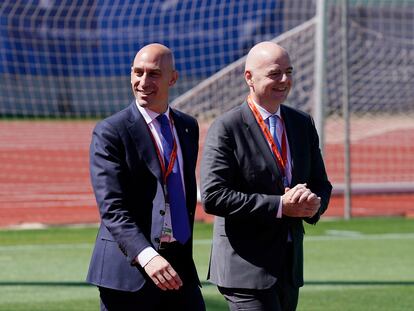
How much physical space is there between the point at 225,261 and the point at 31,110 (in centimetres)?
2224

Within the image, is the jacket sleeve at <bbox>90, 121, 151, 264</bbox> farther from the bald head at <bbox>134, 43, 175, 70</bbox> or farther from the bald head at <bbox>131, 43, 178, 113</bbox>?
the bald head at <bbox>134, 43, 175, 70</bbox>

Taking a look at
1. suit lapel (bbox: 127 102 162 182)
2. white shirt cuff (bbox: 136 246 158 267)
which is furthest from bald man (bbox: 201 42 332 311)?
white shirt cuff (bbox: 136 246 158 267)

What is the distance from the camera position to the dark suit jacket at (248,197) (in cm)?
500

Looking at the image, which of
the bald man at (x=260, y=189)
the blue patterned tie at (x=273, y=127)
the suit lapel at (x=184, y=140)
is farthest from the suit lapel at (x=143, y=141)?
the blue patterned tie at (x=273, y=127)

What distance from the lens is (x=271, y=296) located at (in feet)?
16.6

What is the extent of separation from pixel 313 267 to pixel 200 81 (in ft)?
48.1

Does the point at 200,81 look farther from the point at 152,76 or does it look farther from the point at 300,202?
the point at 152,76

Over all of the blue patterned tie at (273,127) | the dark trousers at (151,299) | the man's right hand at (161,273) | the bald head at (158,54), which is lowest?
the dark trousers at (151,299)

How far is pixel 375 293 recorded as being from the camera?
9070mm

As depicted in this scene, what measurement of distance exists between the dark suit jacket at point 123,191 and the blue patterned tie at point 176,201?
8cm

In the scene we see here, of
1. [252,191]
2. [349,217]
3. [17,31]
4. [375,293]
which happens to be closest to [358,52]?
[349,217]

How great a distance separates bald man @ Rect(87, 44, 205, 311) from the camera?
4.64m

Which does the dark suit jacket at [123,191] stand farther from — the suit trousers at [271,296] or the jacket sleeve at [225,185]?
the suit trousers at [271,296]

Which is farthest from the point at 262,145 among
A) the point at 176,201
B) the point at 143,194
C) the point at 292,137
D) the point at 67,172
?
the point at 67,172
